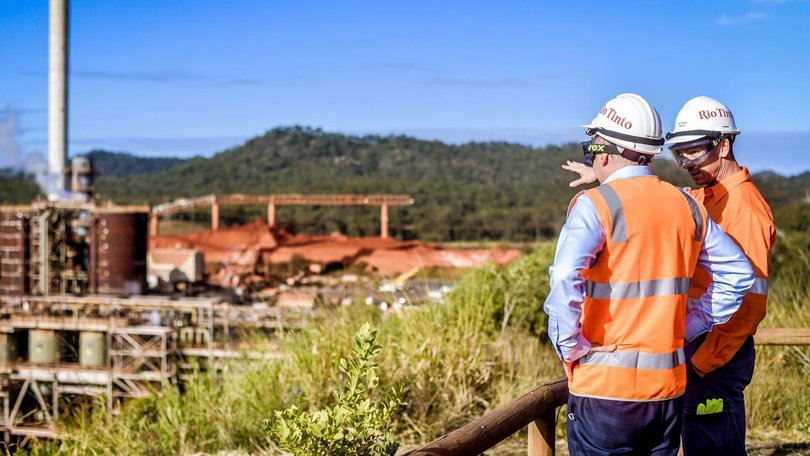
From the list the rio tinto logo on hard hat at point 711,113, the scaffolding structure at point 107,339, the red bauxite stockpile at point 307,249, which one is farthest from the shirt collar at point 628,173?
the red bauxite stockpile at point 307,249

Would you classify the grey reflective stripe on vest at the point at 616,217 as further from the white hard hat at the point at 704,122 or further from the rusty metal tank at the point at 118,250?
the rusty metal tank at the point at 118,250

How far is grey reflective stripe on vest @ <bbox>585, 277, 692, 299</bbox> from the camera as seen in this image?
266 centimetres

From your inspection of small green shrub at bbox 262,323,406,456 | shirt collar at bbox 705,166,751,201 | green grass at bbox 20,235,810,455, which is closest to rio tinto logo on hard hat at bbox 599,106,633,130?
shirt collar at bbox 705,166,751,201

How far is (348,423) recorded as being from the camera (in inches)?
115

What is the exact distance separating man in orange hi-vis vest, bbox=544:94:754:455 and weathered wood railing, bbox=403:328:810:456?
46 centimetres

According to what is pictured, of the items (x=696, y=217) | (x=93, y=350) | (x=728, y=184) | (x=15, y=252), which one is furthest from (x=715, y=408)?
(x=15, y=252)

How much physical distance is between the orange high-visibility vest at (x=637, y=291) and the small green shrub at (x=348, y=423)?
70cm

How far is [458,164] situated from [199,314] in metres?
85.1

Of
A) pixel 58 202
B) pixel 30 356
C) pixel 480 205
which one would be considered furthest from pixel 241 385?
pixel 480 205

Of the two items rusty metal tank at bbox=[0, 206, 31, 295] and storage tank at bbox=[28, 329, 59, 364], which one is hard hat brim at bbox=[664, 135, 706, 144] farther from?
rusty metal tank at bbox=[0, 206, 31, 295]

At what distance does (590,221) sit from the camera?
2631 millimetres

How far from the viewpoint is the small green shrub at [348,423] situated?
8.68 feet

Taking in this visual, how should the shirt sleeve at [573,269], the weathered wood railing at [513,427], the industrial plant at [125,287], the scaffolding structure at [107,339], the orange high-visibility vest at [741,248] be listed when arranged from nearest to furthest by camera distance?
the shirt sleeve at [573,269]
the weathered wood railing at [513,427]
the orange high-visibility vest at [741,248]
the scaffolding structure at [107,339]
the industrial plant at [125,287]

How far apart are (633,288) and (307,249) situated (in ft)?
139
